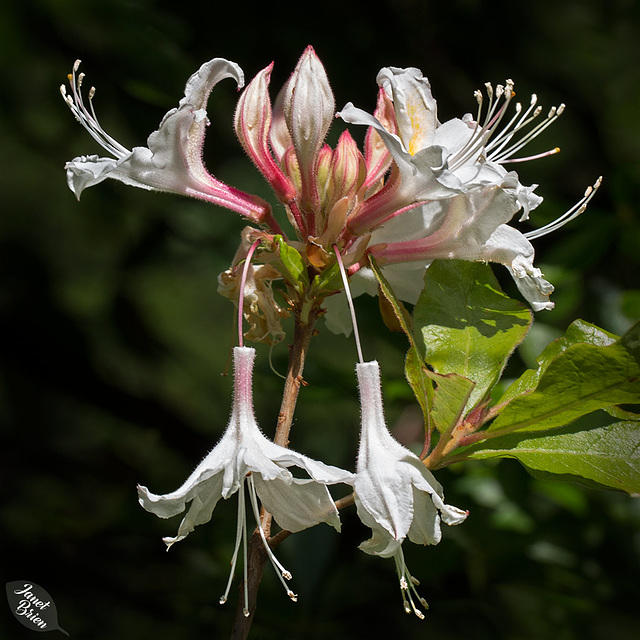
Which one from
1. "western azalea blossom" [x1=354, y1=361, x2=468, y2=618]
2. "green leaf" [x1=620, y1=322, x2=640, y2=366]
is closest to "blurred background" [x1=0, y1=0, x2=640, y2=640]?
"western azalea blossom" [x1=354, y1=361, x2=468, y2=618]

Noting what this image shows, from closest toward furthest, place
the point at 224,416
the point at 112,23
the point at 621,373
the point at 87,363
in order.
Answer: the point at 621,373
the point at 112,23
the point at 87,363
the point at 224,416

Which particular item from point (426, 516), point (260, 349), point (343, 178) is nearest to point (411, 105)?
point (343, 178)

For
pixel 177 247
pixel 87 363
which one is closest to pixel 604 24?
pixel 177 247

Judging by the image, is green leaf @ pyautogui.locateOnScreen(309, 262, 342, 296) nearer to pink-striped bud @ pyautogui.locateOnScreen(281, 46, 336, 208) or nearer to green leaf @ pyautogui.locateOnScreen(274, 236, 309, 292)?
green leaf @ pyautogui.locateOnScreen(274, 236, 309, 292)

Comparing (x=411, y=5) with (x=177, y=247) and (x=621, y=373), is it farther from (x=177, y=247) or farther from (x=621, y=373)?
(x=621, y=373)

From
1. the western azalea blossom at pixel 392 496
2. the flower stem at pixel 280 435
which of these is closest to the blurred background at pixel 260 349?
the flower stem at pixel 280 435

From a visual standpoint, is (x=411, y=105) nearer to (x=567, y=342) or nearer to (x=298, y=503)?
(x=567, y=342)
